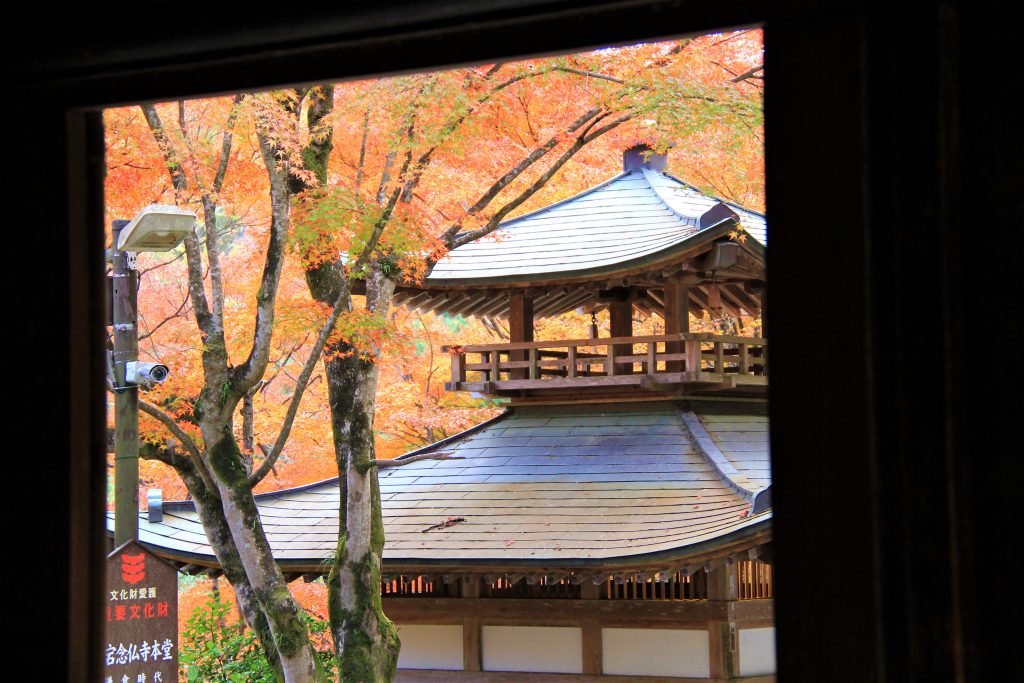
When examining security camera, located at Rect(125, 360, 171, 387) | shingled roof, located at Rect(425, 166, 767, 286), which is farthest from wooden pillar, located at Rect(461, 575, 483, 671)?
security camera, located at Rect(125, 360, 171, 387)

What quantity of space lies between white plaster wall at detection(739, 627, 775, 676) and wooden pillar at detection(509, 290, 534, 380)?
3.63 metres

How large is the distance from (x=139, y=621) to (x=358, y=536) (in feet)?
8.87

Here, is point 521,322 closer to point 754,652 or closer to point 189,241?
point 189,241

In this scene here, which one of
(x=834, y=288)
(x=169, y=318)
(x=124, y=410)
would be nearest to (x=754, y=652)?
(x=124, y=410)

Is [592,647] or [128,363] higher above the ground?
[128,363]

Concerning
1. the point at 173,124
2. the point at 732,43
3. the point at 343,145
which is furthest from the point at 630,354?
the point at 173,124

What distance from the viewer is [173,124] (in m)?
9.09

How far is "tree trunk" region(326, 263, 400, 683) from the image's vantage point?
8930 mm

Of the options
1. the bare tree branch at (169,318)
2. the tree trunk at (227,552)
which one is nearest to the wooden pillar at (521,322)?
the tree trunk at (227,552)

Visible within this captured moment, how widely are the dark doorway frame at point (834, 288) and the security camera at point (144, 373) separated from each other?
573 cm

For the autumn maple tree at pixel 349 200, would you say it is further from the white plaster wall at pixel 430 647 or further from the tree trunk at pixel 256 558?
the white plaster wall at pixel 430 647

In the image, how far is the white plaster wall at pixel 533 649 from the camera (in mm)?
9836

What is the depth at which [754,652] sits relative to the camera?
31.6ft

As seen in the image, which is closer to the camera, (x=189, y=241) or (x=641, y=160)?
(x=189, y=241)
